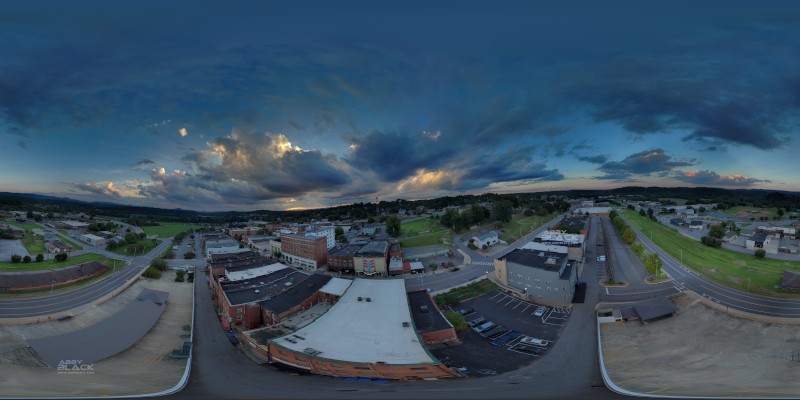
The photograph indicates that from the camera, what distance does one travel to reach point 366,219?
228 feet

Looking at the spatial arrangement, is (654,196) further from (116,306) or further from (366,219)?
(116,306)

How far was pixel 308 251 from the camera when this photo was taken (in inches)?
1305

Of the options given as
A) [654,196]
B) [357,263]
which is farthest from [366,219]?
[654,196]

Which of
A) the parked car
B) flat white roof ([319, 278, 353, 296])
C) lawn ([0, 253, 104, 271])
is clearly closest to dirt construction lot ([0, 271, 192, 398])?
lawn ([0, 253, 104, 271])

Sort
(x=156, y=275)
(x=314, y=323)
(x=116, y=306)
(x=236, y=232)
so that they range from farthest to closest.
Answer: (x=236, y=232) → (x=156, y=275) → (x=116, y=306) → (x=314, y=323)

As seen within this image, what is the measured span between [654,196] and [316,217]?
344 feet

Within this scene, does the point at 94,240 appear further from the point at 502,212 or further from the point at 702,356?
the point at 502,212

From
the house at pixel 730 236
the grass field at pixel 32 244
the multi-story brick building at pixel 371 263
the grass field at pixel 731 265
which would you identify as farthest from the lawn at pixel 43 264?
the house at pixel 730 236

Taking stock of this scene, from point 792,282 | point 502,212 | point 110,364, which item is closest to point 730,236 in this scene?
point 792,282

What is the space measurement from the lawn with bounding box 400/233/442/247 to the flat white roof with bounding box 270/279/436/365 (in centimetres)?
2203

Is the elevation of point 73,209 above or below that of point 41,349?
above

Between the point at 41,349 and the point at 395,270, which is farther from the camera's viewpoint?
the point at 395,270

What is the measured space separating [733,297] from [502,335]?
1524 cm

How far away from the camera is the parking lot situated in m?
12.3
